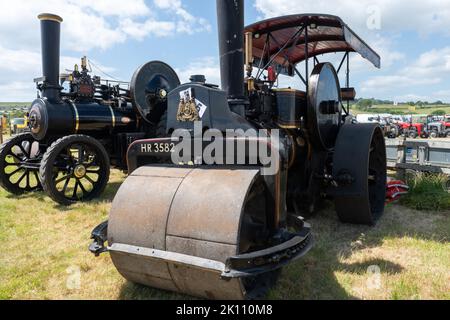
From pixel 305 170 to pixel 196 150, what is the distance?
74.9 inches

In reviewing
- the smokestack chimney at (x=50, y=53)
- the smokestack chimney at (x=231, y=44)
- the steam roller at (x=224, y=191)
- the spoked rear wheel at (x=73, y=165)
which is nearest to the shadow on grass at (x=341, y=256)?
the steam roller at (x=224, y=191)

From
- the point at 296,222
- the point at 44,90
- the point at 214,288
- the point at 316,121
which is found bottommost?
the point at 214,288

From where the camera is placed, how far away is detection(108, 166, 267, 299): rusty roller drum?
193 cm

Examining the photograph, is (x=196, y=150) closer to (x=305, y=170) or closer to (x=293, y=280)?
(x=293, y=280)

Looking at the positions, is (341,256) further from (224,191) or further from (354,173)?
(224,191)

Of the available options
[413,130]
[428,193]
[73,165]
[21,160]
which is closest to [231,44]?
[428,193]

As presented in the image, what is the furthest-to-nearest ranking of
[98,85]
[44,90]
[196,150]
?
1. [98,85]
2. [44,90]
3. [196,150]

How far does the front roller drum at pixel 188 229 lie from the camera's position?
6.31 feet

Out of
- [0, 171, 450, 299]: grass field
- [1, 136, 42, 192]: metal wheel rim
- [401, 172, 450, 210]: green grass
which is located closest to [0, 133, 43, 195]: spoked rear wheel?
[1, 136, 42, 192]: metal wheel rim

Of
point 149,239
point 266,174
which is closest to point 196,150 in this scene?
point 266,174

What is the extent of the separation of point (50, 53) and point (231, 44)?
4.29 meters

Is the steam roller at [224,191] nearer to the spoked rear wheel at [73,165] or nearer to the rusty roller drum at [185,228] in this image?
the rusty roller drum at [185,228]

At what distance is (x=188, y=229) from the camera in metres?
2.01

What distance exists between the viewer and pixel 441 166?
5.29 metres
